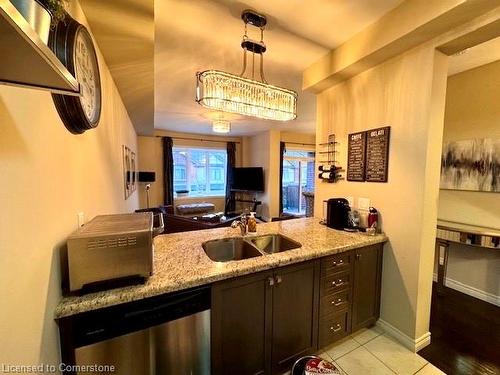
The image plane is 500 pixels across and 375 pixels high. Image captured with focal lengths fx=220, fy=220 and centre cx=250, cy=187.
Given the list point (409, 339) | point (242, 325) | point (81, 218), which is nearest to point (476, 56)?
point (409, 339)

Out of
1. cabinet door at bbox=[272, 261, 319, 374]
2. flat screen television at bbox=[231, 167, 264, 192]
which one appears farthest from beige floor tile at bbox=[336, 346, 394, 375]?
flat screen television at bbox=[231, 167, 264, 192]

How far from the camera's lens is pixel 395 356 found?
5.91 feet

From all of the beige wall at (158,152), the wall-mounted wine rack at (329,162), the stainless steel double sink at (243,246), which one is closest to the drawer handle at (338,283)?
the stainless steel double sink at (243,246)

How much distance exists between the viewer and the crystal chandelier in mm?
1600

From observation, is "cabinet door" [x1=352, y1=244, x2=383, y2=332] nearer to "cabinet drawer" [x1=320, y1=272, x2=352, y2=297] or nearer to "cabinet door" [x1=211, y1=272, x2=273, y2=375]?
"cabinet drawer" [x1=320, y1=272, x2=352, y2=297]

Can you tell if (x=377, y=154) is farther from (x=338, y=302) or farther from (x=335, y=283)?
(x=338, y=302)

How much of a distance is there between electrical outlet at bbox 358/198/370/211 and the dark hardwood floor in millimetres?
1258

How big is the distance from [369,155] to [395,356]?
1.74 metres

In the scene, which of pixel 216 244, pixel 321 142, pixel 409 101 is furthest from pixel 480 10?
pixel 216 244

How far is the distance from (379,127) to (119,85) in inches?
112

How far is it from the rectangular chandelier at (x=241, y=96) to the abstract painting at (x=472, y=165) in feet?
7.17

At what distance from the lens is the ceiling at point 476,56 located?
204 cm

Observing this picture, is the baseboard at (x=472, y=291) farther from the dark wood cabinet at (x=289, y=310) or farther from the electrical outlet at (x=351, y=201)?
the electrical outlet at (x=351, y=201)

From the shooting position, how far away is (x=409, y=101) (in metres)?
1.83
